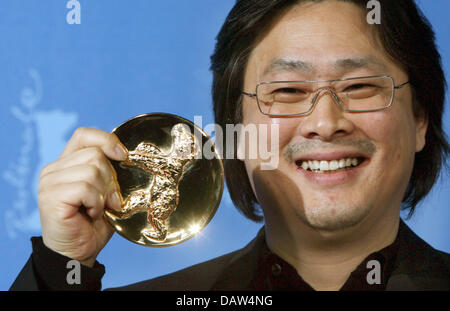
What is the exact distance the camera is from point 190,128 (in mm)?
1589

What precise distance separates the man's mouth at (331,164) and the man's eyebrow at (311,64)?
32 centimetres

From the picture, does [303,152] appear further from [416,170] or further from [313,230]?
[416,170]

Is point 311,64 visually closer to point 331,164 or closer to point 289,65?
point 289,65

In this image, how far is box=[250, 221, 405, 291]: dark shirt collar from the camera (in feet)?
5.55

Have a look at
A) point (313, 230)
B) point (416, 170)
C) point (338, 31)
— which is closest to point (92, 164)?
point (313, 230)

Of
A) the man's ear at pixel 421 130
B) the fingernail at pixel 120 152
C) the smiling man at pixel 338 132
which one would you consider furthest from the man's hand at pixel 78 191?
the man's ear at pixel 421 130

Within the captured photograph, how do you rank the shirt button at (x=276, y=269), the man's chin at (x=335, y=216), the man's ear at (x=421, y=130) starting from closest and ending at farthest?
1. the man's chin at (x=335, y=216)
2. the shirt button at (x=276, y=269)
3. the man's ear at (x=421, y=130)

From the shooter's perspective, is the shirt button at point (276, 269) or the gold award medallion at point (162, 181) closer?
the gold award medallion at point (162, 181)

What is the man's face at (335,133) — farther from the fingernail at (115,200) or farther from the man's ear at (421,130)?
the fingernail at (115,200)

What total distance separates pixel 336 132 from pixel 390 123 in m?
0.20

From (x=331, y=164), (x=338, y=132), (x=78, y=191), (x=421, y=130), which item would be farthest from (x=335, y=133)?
(x=78, y=191)

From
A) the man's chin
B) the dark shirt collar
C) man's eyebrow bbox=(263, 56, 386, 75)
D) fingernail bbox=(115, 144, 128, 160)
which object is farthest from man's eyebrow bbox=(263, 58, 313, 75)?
the dark shirt collar

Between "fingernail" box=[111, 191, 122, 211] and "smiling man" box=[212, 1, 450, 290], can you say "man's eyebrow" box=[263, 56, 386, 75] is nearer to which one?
"smiling man" box=[212, 1, 450, 290]

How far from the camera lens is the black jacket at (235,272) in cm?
156
